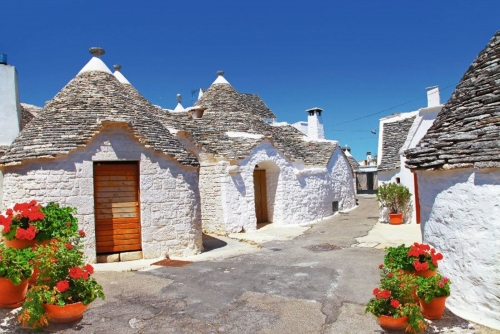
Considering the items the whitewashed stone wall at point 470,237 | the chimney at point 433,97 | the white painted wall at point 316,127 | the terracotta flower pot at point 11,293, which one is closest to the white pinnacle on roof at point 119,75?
the white painted wall at point 316,127

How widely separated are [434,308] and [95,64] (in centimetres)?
1068

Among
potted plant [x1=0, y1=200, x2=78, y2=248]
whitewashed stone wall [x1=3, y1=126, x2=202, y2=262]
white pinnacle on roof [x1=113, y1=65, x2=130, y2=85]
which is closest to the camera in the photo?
potted plant [x1=0, y1=200, x2=78, y2=248]

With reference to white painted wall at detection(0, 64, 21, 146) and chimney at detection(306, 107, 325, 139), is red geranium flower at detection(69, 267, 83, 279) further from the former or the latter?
chimney at detection(306, 107, 325, 139)

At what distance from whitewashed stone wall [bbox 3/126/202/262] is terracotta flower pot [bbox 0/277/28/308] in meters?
3.71

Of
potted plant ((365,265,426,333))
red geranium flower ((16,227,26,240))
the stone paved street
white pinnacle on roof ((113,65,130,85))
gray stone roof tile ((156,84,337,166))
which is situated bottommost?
the stone paved street

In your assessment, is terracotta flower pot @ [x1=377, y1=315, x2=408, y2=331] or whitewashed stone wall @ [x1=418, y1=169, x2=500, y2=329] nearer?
terracotta flower pot @ [x1=377, y1=315, x2=408, y2=331]

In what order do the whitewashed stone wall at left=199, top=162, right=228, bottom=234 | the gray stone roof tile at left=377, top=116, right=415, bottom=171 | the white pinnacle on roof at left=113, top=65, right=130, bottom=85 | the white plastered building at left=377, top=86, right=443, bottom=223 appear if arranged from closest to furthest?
the white plastered building at left=377, top=86, right=443, bottom=223
the whitewashed stone wall at left=199, top=162, right=228, bottom=234
the gray stone roof tile at left=377, top=116, right=415, bottom=171
the white pinnacle on roof at left=113, top=65, right=130, bottom=85

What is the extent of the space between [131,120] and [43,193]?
8.57 ft

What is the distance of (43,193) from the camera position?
8.56 metres

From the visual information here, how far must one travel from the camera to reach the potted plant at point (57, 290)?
453 cm

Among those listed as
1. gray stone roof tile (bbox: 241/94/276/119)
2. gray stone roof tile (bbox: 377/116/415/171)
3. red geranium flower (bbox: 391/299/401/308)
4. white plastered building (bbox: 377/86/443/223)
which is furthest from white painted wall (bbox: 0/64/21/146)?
gray stone roof tile (bbox: 241/94/276/119)

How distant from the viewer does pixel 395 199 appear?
48.7ft

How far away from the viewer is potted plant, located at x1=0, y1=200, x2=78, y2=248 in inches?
222

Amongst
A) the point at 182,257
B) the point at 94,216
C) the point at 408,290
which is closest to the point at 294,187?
the point at 182,257
